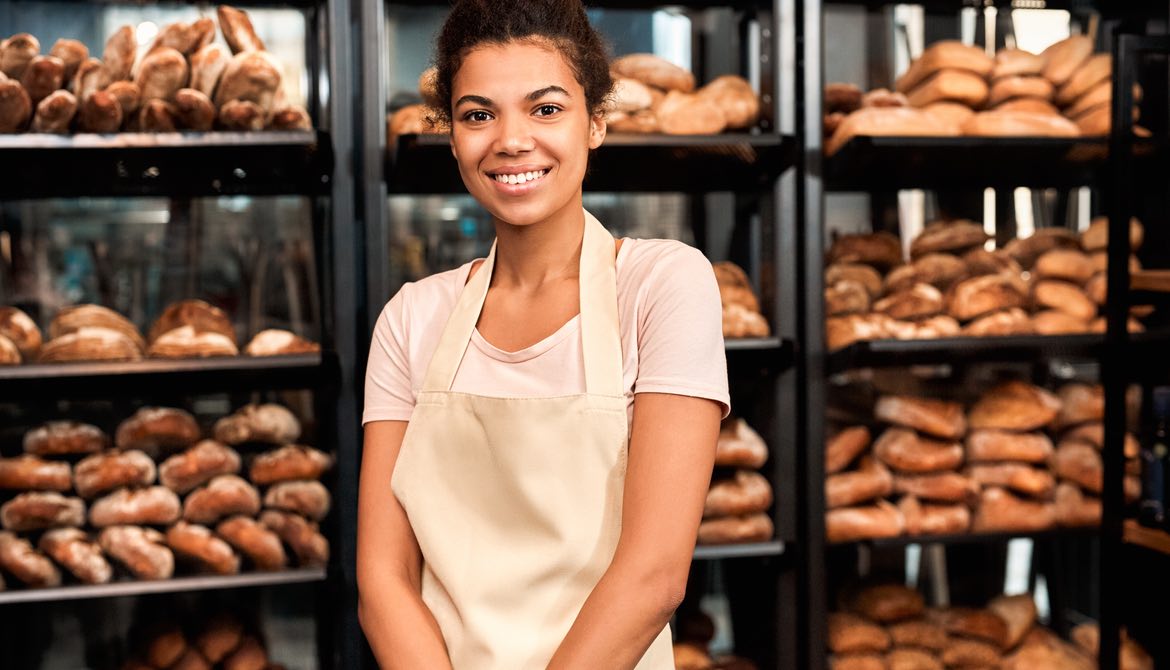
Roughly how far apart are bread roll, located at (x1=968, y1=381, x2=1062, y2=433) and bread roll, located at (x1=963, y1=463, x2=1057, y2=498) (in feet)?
0.31

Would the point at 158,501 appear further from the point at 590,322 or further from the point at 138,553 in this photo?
the point at 590,322

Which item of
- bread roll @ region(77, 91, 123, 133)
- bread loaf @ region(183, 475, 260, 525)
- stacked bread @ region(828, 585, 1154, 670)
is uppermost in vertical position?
bread roll @ region(77, 91, 123, 133)

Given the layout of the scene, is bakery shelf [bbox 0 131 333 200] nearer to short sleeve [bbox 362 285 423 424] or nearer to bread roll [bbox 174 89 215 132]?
bread roll [bbox 174 89 215 132]

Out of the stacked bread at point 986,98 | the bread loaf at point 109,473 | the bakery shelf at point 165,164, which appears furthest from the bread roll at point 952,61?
the bread loaf at point 109,473

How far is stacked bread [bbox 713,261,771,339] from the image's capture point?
220 centimetres

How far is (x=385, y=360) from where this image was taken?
1267 millimetres

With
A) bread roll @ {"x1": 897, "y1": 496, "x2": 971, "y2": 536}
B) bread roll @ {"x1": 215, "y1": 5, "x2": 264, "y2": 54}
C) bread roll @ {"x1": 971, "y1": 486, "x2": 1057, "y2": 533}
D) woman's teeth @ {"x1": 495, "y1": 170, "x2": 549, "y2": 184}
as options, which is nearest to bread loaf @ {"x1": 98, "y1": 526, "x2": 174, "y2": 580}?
bread roll @ {"x1": 215, "y1": 5, "x2": 264, "y2": 54}

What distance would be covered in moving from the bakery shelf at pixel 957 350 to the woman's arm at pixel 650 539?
1.20m

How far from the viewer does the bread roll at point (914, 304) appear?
2299mm

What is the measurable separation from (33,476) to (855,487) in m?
1.75

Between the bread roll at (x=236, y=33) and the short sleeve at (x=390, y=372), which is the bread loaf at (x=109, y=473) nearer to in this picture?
the bread roll at (x=236, y=33)

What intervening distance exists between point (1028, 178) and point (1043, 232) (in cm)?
16

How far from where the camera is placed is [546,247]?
4.03ft

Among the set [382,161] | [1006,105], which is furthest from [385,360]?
[1006,105]
